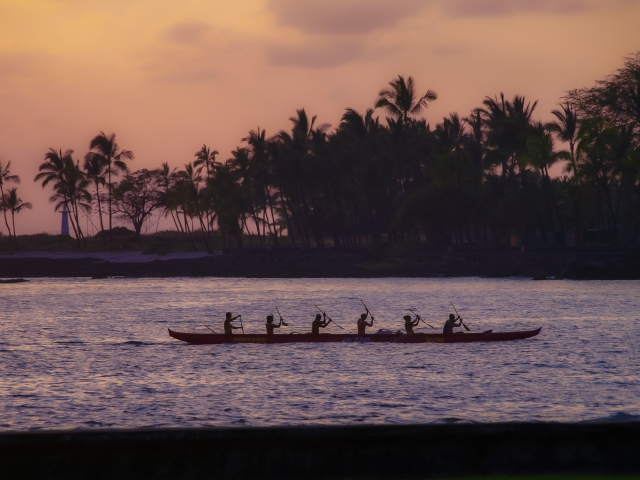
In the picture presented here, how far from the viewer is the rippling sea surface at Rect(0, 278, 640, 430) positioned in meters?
17.8

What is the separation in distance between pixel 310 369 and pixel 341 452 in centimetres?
1743

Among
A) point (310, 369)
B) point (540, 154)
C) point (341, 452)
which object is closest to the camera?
point (341, 452)

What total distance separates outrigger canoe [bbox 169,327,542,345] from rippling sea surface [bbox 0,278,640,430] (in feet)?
1.69

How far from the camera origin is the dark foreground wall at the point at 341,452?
24.7ft

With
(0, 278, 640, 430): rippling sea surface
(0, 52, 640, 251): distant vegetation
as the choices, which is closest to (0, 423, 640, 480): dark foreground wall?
(0, 278, 640, 430): rippling sea surface

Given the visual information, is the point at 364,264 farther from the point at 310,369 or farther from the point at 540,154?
the point at 310,369

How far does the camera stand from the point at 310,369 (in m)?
25.1

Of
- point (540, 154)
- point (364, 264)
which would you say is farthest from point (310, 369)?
point (364, 264)

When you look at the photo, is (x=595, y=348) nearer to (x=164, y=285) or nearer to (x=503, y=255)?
(x=503, y=255)

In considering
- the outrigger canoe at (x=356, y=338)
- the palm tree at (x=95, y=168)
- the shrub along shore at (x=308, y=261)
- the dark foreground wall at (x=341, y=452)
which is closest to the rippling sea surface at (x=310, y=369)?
the outrigger canoe at (x=356, y=338)

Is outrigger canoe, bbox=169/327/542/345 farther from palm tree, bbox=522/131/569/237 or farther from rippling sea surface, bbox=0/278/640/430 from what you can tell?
palm tree, bbox=522/131/569/237

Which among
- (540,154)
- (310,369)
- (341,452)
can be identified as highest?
(540,154)

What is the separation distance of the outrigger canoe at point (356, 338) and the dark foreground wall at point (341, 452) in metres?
20.3

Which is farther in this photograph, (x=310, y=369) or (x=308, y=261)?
(x=308, y=261)
